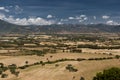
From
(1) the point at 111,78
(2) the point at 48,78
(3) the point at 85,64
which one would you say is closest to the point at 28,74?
(2) the point at 48,78

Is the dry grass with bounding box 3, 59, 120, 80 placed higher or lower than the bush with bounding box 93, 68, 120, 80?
lower

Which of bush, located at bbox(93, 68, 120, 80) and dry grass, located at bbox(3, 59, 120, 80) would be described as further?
dry grass, located at bbox(3, 59, 120, 80)

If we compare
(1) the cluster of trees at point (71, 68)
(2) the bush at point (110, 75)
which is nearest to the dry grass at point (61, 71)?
(1) the cluster of trees at point (71, 68)

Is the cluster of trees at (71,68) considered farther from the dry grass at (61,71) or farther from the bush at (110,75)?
the bush at (110,75)

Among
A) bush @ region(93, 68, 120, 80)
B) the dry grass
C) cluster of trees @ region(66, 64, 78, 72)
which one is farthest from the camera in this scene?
cluster of trees @ region(66, 64, 78, 72)

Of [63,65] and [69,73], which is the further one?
[63,65]

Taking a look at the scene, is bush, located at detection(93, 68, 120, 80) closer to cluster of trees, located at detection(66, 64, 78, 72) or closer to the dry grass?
the dry grass

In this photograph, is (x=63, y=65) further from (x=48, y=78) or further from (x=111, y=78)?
(x=111, y=78)

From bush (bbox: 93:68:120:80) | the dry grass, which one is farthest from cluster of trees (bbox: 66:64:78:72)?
bush (bbox: 93:68:120:80)

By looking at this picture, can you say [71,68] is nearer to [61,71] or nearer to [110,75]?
[61,71]

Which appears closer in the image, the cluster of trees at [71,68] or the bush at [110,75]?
the bush at [110,75]

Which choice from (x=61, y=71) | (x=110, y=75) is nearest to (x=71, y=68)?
(x=61, y=71)
